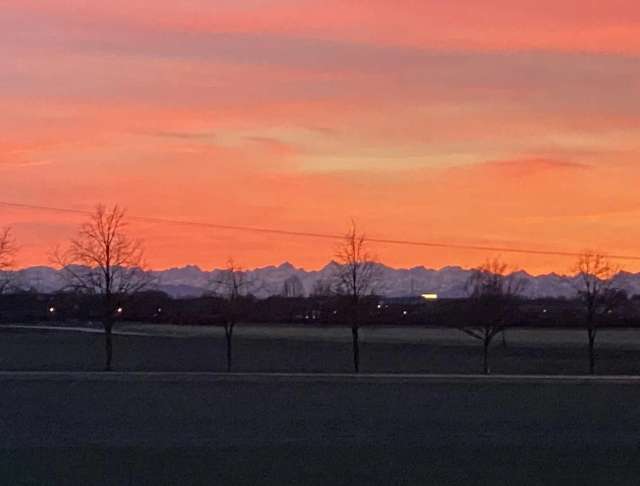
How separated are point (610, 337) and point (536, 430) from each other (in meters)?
51.3

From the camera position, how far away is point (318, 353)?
50969mm

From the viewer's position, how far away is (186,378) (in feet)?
84.5

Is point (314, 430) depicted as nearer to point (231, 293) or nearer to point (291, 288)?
point (231, 293)

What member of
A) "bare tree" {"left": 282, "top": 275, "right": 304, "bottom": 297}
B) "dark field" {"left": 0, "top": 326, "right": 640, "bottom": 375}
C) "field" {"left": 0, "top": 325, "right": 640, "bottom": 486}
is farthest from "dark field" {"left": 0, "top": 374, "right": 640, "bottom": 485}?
"bare tree" {"left": 282, "top": 275, "right": 304, "bottom": 297}

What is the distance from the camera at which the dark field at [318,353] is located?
4162cm

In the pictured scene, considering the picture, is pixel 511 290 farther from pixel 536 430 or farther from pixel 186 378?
pixel 536 430

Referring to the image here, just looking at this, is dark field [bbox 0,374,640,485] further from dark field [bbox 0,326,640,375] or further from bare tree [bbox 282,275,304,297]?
bare tree [bbox 282,275,304,297]

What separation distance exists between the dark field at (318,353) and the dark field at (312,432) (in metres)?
14.5

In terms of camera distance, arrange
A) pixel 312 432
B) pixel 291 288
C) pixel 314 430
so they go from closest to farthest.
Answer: pixel 312 432 < pixel 314 430 < pixel 291 288

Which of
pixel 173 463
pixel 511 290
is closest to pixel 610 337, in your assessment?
pixel 511 290

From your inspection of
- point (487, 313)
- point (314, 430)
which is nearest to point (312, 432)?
point (314, 430)

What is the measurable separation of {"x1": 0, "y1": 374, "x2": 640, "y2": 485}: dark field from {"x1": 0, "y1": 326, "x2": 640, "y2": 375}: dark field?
1446 cm

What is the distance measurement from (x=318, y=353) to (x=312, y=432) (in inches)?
1250

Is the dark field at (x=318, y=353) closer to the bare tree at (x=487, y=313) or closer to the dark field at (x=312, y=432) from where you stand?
the bare tree at (x=487, y=313)
